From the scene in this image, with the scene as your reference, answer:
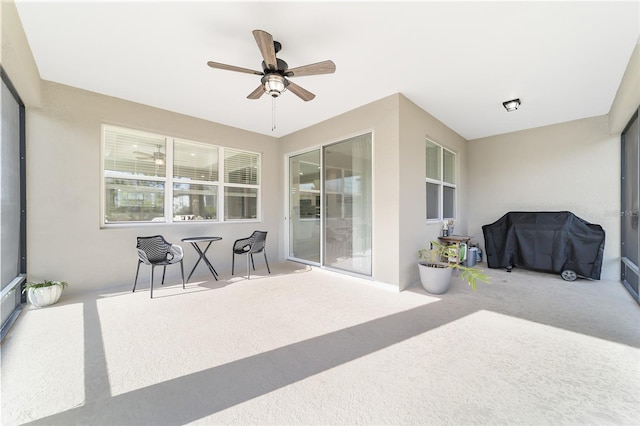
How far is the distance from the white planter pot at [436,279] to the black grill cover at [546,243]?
7.36 feet

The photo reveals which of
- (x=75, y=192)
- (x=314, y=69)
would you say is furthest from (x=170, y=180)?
(x=314, y=69)

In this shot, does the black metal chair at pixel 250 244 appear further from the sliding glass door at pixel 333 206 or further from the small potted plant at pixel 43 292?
the small potted plant at pixel 43 292

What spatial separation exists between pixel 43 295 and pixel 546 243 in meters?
7.45

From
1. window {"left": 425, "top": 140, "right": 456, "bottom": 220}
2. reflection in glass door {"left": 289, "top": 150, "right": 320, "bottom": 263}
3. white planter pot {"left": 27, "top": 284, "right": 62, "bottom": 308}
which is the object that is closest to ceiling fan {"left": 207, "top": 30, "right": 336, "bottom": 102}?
reflection in glass door {"left": 289, "top": 150, "right": 320, "bottom": 263}

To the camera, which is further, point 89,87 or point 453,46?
point 89,87

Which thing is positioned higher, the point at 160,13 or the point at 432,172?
the point at 160,13

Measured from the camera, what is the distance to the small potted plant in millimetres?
2924

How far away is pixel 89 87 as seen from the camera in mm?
3432

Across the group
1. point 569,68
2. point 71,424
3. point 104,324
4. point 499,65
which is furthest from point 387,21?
point 104,324

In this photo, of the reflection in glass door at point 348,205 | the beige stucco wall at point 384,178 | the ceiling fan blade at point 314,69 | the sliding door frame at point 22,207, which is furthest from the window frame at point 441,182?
the sliding door frame at point 22,207

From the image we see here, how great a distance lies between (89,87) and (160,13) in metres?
2.21

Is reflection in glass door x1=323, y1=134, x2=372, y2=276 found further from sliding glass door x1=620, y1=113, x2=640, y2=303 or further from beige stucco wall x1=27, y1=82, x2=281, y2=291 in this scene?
sliding glass door x1=620, y1=113, x2=640, y2=303

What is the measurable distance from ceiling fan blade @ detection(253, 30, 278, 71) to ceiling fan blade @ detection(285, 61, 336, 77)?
0.18m

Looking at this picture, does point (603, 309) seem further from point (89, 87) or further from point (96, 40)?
point (89, 87)
